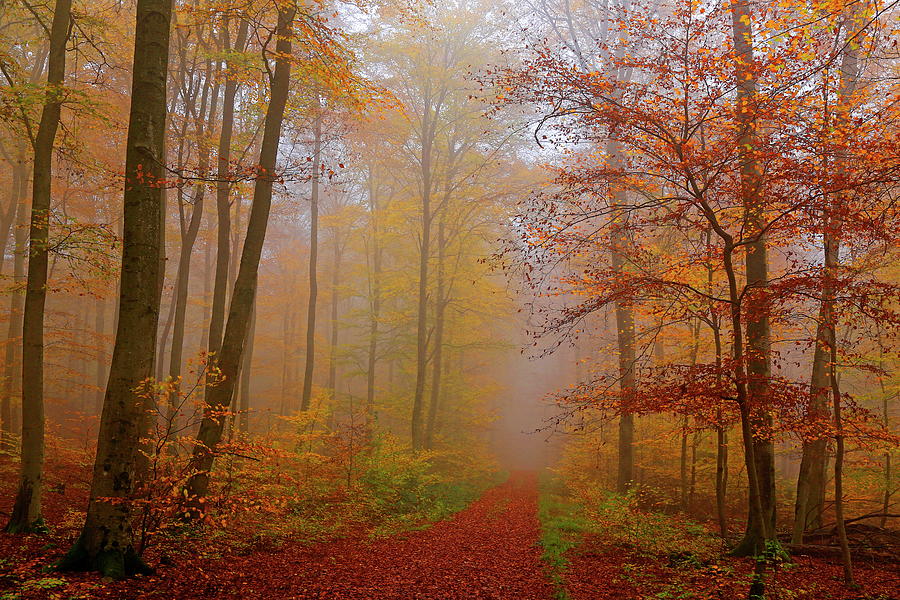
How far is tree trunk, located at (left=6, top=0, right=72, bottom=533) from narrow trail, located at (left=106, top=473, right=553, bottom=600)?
274 centimetres

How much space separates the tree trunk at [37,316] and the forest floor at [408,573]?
Answer: 21.7 inches

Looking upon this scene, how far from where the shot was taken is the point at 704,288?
32.3 ft

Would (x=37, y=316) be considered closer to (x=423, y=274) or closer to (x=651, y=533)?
(x=651, y=533)

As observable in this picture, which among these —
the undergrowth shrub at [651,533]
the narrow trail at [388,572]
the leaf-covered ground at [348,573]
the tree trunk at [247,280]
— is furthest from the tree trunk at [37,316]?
the undergrowth shrub at [651,533]

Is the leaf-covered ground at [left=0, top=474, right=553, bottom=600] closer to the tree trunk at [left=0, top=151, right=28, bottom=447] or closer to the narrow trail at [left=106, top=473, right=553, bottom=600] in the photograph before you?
the narrow trail at [left=106, top=473, right=553, bottom=600]

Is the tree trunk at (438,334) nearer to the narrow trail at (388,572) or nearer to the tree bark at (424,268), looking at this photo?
the tree bark at (424,268)

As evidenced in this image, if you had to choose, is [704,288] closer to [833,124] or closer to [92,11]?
[833,124]

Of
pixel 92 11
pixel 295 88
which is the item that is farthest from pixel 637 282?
pixel 92 11

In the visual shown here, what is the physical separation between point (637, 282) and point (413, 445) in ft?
33.9

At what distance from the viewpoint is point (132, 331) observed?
4.98 meters

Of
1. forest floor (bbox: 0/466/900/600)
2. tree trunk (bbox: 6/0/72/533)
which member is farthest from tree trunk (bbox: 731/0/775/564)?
tree trunk (bbox: 6/0/72/533)

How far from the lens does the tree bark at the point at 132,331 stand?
4758 mm

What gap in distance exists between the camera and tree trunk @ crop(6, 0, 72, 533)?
6.42 metres

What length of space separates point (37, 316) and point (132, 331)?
10.0ft
